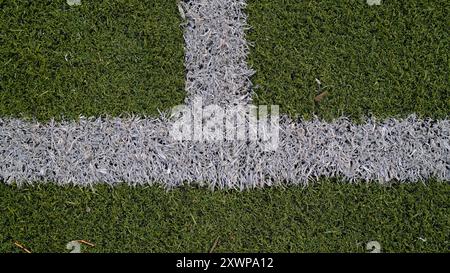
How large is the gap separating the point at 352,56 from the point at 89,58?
4.26ft

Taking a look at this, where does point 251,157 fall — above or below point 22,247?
above

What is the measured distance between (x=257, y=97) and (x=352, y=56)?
1.68 feet

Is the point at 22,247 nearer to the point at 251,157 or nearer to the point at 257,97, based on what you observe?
the point at 251,157

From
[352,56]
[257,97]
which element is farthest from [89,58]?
[352,56]

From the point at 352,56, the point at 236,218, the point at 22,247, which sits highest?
the point at 352,56

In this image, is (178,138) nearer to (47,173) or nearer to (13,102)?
A: (47,173)

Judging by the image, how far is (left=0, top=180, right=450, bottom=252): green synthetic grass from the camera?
2.13 metres

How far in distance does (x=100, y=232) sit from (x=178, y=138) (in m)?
0.59

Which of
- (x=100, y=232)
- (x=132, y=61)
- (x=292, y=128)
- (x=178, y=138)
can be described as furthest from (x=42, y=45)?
(x=292, y=128)

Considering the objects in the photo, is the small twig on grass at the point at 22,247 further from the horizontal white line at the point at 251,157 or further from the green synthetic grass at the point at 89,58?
the green synthetic grass at the point at 89,58

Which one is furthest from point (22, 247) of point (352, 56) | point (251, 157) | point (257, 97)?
point (352, 56)

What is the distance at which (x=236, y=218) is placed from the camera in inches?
84.0

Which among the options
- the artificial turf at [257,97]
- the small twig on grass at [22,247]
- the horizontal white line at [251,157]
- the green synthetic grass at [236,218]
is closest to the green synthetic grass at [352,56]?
the artificial turf at [257,97]
